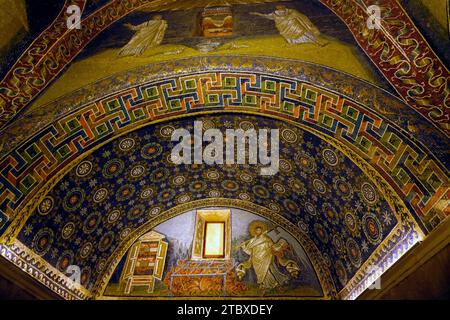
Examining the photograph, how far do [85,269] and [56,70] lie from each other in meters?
5.60

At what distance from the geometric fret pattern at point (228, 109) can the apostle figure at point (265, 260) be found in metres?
4.74

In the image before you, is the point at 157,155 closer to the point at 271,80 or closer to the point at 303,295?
the point at 271,80

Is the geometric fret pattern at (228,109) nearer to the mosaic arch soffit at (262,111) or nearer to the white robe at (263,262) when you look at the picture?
the mosaic arch soffit at (262,111)

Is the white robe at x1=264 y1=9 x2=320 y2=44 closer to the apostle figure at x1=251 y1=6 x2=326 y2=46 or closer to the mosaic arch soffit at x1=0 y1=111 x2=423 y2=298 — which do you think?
the apostle figure at x1=251 y1=6 x2=326 y2=46

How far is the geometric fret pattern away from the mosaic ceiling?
0.02 m

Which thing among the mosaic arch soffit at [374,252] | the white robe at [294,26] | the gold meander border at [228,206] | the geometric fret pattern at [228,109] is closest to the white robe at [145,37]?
the geometric fret pattern at [228,109]

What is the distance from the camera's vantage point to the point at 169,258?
11352 millimetres

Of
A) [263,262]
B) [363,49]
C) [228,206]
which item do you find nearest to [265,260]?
[263,262]

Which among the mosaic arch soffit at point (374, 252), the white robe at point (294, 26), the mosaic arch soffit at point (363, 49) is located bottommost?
the mosaic arch soffit at point (374, 252)

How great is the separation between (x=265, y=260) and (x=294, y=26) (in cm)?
678

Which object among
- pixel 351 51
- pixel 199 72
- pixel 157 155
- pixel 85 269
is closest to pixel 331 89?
pixel 351 51

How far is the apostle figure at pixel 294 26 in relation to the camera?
668 centimetres

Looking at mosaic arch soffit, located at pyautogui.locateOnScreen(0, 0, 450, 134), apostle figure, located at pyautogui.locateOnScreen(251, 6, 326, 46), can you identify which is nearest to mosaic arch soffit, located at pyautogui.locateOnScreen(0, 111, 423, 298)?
mosaic arch soffit, located at pyautogui.locateOnScreen(0, 0, 450, 134)

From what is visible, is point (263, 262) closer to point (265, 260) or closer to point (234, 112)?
point (265, 260)
